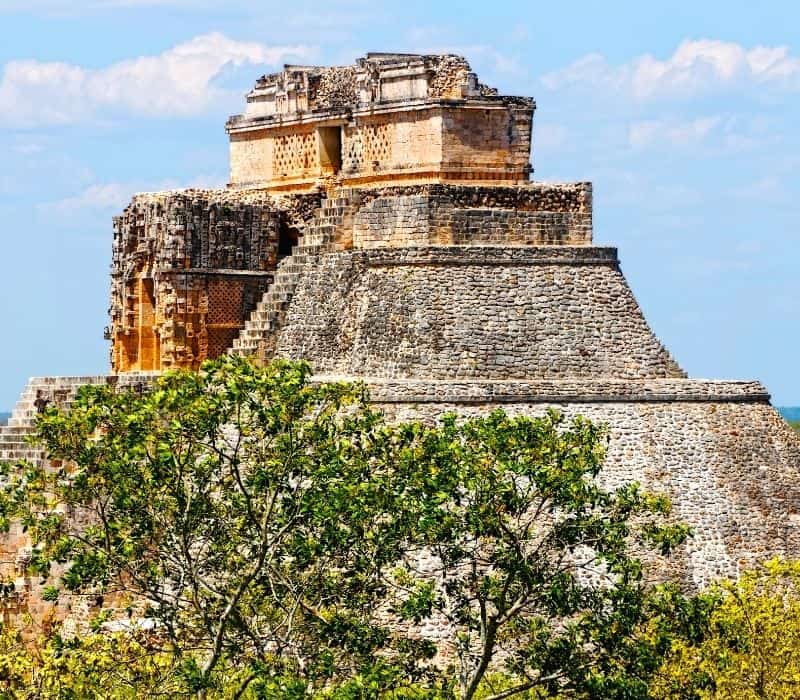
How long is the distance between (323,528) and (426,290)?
33.4 feet

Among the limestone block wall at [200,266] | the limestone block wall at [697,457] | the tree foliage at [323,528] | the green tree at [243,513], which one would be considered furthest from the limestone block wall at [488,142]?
the green tree at [243,513]

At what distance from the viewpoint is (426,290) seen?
122 feet

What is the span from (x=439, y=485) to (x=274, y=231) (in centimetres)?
1503

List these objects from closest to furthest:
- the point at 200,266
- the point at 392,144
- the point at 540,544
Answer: the point at 540,544 < the point at 392,144 < the point at 200,266

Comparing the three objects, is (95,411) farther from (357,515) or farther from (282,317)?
(282,317)

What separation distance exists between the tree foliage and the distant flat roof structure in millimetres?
11316

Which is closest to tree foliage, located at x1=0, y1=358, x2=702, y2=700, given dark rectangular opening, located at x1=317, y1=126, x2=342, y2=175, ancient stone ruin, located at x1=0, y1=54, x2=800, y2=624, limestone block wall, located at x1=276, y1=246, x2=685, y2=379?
ancient stone ruin, located at x1=0, y1=54, x2=800, y2=624

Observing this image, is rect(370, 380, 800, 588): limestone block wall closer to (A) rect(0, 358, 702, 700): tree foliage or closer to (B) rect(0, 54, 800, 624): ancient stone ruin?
(B) rect(0, 54, 800, 624): ancient stone ruin

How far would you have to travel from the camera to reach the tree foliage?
27.4m

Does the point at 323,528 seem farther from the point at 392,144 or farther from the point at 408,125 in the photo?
the point at 392,144

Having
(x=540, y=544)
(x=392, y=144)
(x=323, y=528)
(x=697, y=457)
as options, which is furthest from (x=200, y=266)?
(x=540, y=544)

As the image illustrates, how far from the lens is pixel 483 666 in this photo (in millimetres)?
27469

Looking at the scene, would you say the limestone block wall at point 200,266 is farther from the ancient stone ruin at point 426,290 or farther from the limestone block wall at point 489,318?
the limestone block wall at point 489,318

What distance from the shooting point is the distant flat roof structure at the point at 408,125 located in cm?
3944
